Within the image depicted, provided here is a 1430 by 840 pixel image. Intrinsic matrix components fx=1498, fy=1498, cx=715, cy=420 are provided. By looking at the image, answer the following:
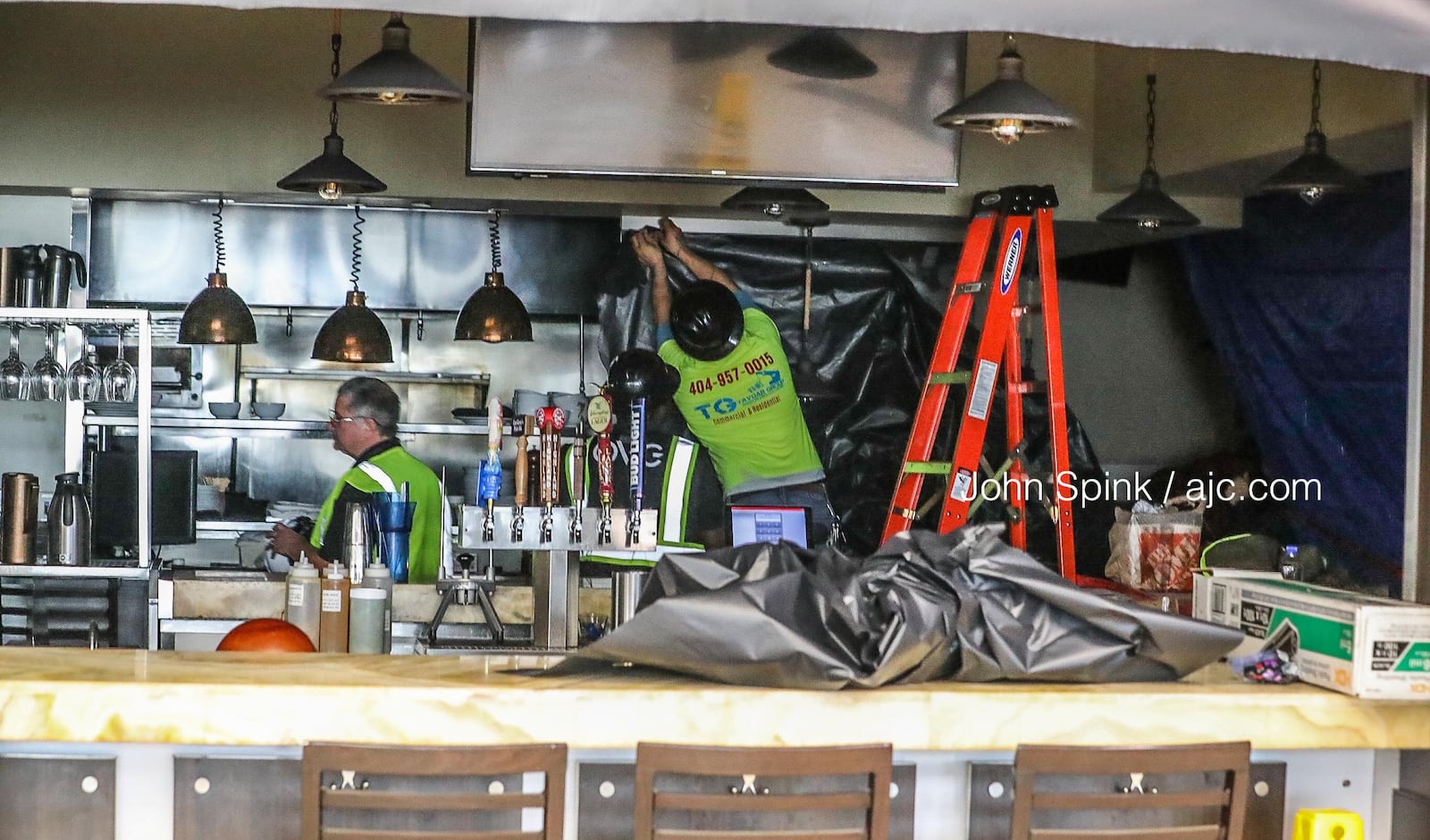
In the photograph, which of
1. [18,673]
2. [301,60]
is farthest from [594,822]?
[301,60]

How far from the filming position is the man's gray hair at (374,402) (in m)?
6.64

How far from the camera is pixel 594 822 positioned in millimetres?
2809

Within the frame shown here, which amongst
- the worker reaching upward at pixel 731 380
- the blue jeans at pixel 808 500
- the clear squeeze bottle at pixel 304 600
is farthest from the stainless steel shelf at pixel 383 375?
the clear squeeze bottle at pixel 304 600

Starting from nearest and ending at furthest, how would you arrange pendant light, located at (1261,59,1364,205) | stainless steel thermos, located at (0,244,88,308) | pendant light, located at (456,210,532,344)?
pendant light, located at (1261,59,1364,205)
pendant light, located at (456,210,532,344)
stainless steel thermos, located at (0,244,88,308)

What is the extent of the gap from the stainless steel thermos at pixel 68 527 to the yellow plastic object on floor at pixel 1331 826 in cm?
448

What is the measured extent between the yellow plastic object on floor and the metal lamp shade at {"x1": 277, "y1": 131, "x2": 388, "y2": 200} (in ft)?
12.0

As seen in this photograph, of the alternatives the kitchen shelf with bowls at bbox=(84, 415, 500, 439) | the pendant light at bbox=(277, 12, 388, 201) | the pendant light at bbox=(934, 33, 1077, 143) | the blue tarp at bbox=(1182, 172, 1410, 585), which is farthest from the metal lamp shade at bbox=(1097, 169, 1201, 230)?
the kitchen shelf with bowls at bbox=(84, 415, 500, 439)

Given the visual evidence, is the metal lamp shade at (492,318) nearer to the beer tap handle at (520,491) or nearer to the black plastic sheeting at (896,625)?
the beer tap handle at (520,491)

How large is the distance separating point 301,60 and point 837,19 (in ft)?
15.5

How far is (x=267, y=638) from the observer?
3402mm

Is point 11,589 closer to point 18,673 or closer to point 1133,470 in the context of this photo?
point 18,673

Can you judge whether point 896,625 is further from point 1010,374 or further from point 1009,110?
point 1010,374

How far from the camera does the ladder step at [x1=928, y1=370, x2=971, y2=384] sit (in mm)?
5941

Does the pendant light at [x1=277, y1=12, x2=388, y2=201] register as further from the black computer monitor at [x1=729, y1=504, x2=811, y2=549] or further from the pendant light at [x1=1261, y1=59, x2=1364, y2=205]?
the pendant light at [x1=1261, y1=59, x2=1364, y2=205]
